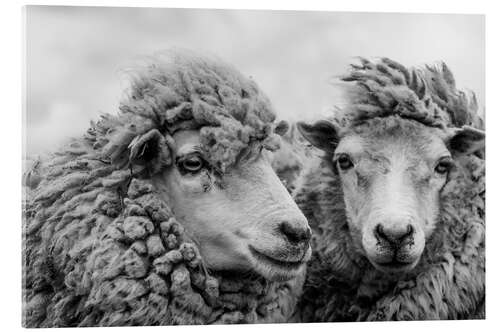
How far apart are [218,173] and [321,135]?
106 centimetres

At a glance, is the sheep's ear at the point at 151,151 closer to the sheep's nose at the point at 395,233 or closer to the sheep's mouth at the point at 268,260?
the sheep's mouth at the point at 268,260

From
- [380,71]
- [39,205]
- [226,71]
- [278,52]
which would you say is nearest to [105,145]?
[39,205]

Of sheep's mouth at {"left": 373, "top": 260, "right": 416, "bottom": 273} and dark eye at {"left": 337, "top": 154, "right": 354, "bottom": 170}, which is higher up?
dark eye at {"left": 337, "top": 154, "right": 354, "bottom": 170}

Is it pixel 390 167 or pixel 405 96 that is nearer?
pixel 390 167

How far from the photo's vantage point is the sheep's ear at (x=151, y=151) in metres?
4.64

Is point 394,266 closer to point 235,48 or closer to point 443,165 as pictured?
point 443,165

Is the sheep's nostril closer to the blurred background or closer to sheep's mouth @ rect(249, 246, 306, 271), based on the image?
sheep's mouth @ rect(249, 246, 306, 271)

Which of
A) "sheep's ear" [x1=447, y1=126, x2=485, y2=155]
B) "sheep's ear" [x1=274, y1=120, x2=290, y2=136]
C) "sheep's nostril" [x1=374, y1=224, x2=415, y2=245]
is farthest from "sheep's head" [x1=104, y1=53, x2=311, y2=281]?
"sheep's ear" [x1=447, y1=126, x2=485, y2=155]

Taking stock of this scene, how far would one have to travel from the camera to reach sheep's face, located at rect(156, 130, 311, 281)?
4.68m

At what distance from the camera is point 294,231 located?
15.3 feet

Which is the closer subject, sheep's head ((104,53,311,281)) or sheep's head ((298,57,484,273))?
sheep's head ((104,53,311,281))

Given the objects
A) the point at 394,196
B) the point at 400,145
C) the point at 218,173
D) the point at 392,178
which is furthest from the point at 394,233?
the point at 218,173

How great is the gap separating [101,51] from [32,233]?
1.21 m

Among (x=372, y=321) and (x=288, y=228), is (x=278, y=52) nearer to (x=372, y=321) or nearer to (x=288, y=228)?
(x=288, y=228)
